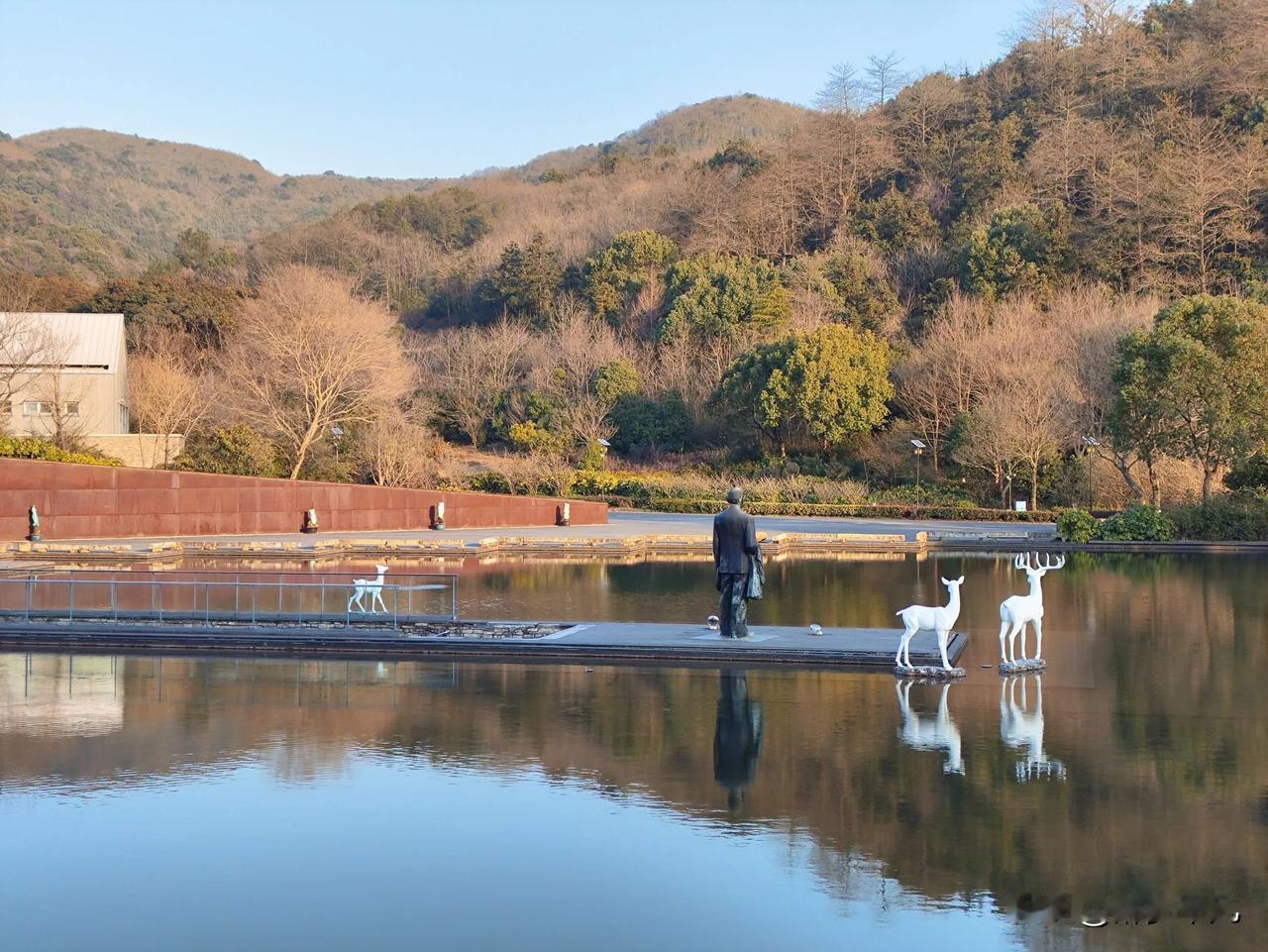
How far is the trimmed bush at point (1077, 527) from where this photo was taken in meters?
31.8

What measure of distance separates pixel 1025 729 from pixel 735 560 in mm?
4506

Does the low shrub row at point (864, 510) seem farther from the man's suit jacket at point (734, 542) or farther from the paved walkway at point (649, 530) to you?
the man's suit jacket at point (734, 542)

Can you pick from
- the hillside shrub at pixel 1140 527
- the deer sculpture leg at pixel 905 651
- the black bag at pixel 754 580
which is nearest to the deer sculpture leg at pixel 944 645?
the deer sculpture leg at pixel 905 651

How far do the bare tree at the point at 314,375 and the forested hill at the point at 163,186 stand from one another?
43.9 m

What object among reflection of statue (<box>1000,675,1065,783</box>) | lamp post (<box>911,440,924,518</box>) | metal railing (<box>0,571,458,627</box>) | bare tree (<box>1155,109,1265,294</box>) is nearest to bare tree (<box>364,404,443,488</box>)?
lamp post (<box>911,440,924,518</box>)

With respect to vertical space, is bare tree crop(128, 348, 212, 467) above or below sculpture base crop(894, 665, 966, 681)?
above

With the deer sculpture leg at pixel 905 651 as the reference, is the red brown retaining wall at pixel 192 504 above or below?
above

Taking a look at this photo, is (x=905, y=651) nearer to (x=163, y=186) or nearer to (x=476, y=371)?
(x=476, y=371)

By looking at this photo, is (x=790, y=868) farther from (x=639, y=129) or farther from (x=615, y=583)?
(x=639, y=129)

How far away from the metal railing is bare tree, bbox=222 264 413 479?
76.0 ft

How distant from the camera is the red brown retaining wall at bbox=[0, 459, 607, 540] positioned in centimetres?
3141

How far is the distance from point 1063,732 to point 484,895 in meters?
5.83

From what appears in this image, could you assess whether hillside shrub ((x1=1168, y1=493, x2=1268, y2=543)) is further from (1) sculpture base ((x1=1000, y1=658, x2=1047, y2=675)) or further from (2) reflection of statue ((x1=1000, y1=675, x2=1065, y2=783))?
(2) reflection of statue ((x1=1000, y1=675, x2=1065, y2=783))

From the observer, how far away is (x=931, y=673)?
1388 centimetres
